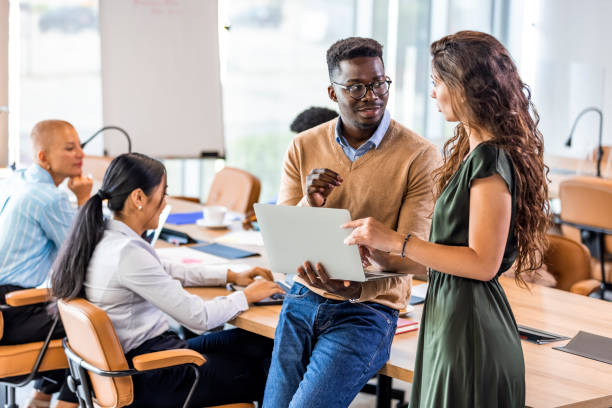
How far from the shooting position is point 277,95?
652cm

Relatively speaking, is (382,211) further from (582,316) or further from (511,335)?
(582,316)

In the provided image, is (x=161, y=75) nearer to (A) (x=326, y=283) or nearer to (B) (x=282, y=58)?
(B) (x=282, y=58)

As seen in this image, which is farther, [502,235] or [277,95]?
[277,95]

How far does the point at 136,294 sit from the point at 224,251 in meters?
0.86

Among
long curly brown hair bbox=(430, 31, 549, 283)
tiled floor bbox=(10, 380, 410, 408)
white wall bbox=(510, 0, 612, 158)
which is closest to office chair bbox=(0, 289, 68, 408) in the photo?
tiled floor bbox=(10, 380, 410, 408)

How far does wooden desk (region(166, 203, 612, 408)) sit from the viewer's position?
5.69 feet

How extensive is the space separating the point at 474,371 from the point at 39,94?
440 centimetres

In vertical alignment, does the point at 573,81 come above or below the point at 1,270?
above

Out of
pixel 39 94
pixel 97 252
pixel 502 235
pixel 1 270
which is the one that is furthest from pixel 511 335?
pixel 39 94

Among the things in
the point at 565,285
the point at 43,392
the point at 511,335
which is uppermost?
the point at 511,335

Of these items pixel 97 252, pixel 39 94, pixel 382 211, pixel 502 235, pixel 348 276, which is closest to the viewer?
pixel 502 235

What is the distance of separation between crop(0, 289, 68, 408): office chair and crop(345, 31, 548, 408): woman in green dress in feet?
4.76

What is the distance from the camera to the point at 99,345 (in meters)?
2.03

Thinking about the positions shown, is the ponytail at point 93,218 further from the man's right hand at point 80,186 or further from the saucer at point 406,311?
the man's right hand at point 80,186
